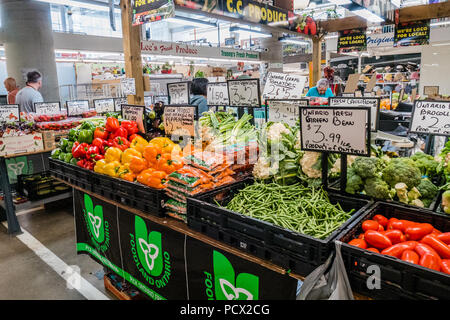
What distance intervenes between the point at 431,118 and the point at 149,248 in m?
2.79

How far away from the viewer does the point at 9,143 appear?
4.07 m

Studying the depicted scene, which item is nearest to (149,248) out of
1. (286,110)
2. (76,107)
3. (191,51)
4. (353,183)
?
(353,183)

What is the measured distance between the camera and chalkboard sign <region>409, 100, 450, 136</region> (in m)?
3.04

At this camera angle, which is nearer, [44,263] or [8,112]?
[44,263]

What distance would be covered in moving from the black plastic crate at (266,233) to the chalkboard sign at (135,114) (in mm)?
1585

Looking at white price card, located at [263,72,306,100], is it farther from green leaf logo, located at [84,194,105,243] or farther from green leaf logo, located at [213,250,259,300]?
green leaf logo, located at [213,250,259,300]

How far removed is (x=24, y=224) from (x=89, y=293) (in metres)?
2.30

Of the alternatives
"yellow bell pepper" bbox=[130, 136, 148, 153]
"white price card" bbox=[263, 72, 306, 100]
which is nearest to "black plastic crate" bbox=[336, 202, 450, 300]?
"yellow bell pepper" bbox=[130, 136, 148, 153]

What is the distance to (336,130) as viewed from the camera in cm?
196

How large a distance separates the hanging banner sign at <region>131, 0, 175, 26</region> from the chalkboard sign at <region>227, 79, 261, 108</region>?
1128mm

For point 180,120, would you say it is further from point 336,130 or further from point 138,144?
point 336,130

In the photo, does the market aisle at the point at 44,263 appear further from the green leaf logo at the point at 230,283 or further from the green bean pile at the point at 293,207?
the green bean pile at the point at 293,207

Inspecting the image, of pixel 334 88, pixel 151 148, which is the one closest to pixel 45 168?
pixel 151 148

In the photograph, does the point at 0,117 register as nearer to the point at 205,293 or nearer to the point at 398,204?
the point at 205,293
